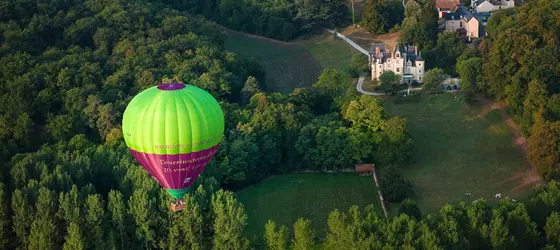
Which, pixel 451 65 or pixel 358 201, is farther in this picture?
pixel 451 65

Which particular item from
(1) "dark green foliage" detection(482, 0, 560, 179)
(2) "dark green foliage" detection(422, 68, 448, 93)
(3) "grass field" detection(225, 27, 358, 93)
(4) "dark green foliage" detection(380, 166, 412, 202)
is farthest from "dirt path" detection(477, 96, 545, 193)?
(3) "grass field" detection(225, 27, 358, 93)

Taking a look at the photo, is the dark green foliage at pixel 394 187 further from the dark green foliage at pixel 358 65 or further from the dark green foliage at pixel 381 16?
the dark green foliage at pixel 381 16

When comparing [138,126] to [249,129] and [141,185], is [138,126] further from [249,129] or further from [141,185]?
[249,129]

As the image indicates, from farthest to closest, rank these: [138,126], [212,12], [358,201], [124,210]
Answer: [212,12] → [358,201] → [124,210] → [138,126]

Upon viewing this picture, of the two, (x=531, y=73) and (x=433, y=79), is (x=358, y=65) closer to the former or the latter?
(x=433, y=79)

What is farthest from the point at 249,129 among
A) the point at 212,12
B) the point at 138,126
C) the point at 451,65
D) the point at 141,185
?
the point at 212,12

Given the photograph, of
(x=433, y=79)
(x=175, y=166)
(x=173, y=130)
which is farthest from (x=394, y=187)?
(x=433, y=79)

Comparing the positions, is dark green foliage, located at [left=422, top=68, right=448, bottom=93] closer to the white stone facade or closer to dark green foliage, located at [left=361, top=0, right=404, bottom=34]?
dark green foliage, located at [left=361, top=0, right=404, bottom=34]
